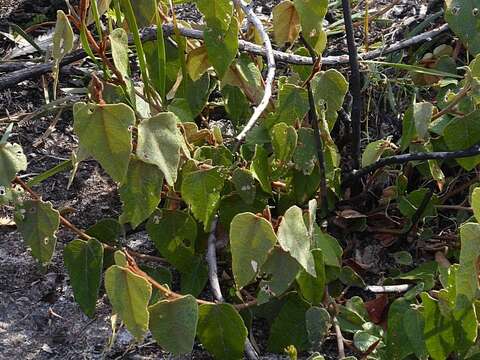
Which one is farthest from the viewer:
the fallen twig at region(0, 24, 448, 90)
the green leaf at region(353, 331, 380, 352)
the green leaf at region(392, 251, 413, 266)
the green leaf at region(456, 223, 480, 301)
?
the fallen twig at region(0, 24, 448, 90)

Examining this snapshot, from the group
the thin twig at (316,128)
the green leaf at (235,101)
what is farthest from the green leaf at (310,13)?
the green leaf at (235,101)

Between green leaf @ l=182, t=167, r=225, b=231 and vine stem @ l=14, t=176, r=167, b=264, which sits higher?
green leaf @ l=182, t=167, r=225, b=231

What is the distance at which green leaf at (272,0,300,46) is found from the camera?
1.38m

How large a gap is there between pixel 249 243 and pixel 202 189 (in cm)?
21

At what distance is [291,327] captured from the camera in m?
→ 1.32

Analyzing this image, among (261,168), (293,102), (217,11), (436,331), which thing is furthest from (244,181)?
(436,331)

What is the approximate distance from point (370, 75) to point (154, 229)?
62 centimetres

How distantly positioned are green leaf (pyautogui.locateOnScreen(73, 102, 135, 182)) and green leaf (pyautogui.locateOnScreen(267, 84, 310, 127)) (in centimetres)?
37

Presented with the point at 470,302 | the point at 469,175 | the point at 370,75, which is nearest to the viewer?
the point at 470,302

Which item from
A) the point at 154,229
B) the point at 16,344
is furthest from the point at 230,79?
the point at 16,344

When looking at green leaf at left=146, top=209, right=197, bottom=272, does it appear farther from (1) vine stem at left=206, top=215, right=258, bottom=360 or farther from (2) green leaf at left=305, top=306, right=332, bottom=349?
(2) green leaf at left=305, top=306, right=332, bottom=349

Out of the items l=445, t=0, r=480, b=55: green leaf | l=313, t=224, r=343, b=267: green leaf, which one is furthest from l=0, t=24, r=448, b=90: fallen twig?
l=313, t=224, r=343, b=267: green leaf

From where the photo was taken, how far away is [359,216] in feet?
4.92

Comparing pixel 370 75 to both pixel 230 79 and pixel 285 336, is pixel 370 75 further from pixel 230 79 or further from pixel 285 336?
pixel 285 336
